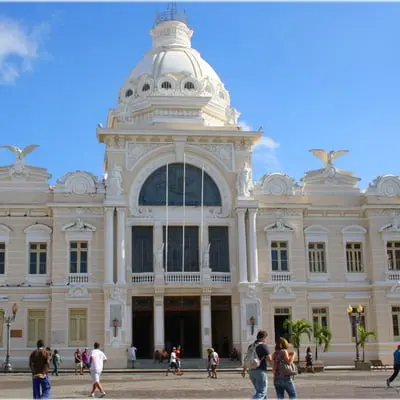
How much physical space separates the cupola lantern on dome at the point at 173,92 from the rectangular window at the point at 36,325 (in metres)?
13.4

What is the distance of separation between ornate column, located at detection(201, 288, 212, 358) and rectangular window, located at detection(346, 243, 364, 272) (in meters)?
9.70

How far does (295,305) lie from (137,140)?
1440cm

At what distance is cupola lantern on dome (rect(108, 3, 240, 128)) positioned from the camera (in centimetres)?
4975

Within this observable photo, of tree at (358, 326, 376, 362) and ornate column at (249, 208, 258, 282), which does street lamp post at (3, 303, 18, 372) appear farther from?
tree at (358, 326, 376, 362)

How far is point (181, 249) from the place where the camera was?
152 feet

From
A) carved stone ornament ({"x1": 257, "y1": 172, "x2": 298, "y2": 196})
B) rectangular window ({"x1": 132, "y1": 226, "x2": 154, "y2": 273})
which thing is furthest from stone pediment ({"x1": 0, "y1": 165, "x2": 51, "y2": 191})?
carved stone ornament ({"x1": 257, "y1": 172, "x2": 298, "y2": 196})

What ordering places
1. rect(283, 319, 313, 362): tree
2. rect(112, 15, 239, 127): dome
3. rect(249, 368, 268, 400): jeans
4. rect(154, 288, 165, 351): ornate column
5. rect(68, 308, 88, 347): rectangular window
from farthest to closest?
rect(112, 15, 239, 127): dome → rect(68, 308, 88, 347): rectangular window → rect(154, 288, 165, 351): ornate column → rect(283, 319, 313, 362): tree → rect(249, 368, 268, 400): jeans

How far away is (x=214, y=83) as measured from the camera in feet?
174

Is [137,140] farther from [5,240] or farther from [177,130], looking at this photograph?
[5,240]

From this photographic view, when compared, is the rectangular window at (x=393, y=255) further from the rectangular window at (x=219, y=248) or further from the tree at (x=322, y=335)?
the rectangular window at (x=219, y=248)


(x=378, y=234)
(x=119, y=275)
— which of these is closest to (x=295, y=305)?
(x=378, y=234)

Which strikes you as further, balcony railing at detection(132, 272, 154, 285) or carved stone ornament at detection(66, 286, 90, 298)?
balcony railing at detection(132, 272, 154, 285)

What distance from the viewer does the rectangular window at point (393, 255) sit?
48062mm

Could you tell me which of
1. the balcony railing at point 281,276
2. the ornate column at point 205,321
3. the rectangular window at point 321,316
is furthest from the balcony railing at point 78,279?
the rectangular window at point 321,316
